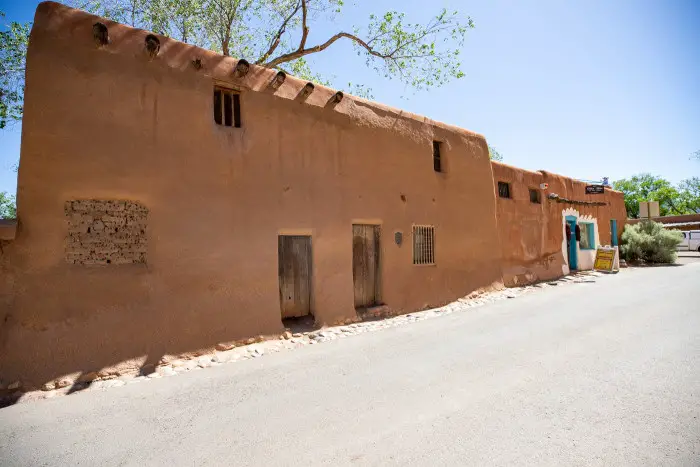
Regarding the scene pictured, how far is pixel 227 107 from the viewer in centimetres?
695

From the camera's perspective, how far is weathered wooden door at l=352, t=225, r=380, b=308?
345 inches

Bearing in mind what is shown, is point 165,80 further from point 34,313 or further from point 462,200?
point 462,200

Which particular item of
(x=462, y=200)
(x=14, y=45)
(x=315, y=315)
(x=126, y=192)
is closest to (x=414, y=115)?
(x=462, y=200)

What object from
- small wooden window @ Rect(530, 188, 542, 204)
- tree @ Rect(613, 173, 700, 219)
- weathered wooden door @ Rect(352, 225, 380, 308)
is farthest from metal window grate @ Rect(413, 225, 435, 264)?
tree @ Rect(613, 173, 700, 219)

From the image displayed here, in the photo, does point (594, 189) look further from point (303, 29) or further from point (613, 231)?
point (303, 29)

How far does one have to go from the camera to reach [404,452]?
3.07 metres

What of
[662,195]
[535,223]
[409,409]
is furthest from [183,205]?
[662,195]

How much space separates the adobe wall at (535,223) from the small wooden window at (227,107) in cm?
940

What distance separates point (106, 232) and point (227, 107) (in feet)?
10.1

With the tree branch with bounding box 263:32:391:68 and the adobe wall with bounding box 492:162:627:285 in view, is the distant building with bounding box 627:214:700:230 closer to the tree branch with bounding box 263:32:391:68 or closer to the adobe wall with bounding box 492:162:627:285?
the adobe wall with bounding box 492:162:627:285

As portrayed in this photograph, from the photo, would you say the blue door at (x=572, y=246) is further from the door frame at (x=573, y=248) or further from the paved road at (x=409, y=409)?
the paved road at (x=409, y=409)

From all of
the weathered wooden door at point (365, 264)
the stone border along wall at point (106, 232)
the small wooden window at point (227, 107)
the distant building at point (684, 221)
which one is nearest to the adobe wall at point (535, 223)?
the weathered wooden door at point (365, 264)

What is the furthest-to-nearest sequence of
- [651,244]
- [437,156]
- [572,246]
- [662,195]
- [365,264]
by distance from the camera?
1. [662,195]
2. [651,244]
3. [572,246]
4. [437,156]
5. [365,264]

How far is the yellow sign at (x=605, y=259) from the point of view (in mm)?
17422
